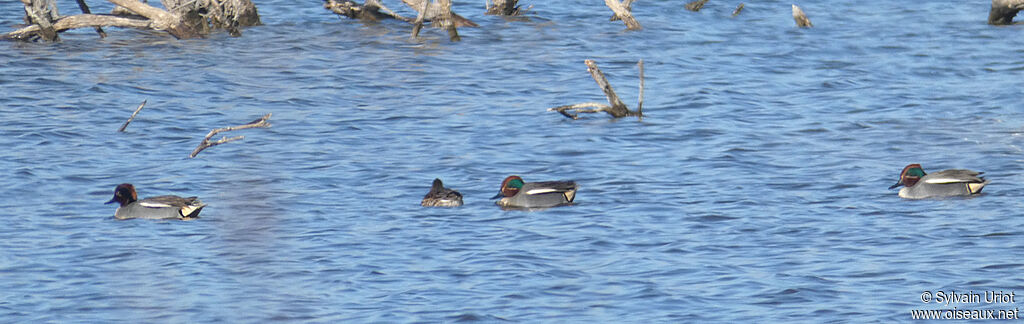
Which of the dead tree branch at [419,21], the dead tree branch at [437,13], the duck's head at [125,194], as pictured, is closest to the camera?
the duck's head at [125,194]

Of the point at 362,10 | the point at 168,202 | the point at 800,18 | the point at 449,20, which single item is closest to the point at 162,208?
the point at 168,202

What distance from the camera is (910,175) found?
16.5 m

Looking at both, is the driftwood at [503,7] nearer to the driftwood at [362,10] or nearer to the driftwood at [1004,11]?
the driftwood at [362,10]

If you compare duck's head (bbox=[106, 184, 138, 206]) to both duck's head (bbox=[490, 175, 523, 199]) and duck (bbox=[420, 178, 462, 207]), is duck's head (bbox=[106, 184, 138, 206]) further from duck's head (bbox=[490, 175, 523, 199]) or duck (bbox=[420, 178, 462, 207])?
duck's head (bbox=[490, 175, 523, 199])

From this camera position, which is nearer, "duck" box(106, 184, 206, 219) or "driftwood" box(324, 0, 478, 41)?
"duck" box(106, 184, 206, 219)

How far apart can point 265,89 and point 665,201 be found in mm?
11279

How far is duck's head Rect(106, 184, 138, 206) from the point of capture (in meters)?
15.5

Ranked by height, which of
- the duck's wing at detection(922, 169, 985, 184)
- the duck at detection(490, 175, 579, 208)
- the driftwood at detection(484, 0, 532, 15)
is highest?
the duck's wing at detection(922, 169, 985, 184)

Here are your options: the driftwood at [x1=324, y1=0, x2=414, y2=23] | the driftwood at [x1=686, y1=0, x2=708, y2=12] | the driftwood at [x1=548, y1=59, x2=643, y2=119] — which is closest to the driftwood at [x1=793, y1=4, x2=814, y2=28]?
the driftwood at [x1=686, y1=0, x2=708, y2=12]

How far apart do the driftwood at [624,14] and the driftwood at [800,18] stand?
3705 millimetres

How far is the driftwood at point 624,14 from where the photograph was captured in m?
31.2

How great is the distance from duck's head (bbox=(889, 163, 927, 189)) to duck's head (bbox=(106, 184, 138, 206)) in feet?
28.1

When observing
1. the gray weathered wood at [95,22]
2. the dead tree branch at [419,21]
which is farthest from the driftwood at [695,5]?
the gray weathered wood at [95,22]

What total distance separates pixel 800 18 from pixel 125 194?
826 inches
